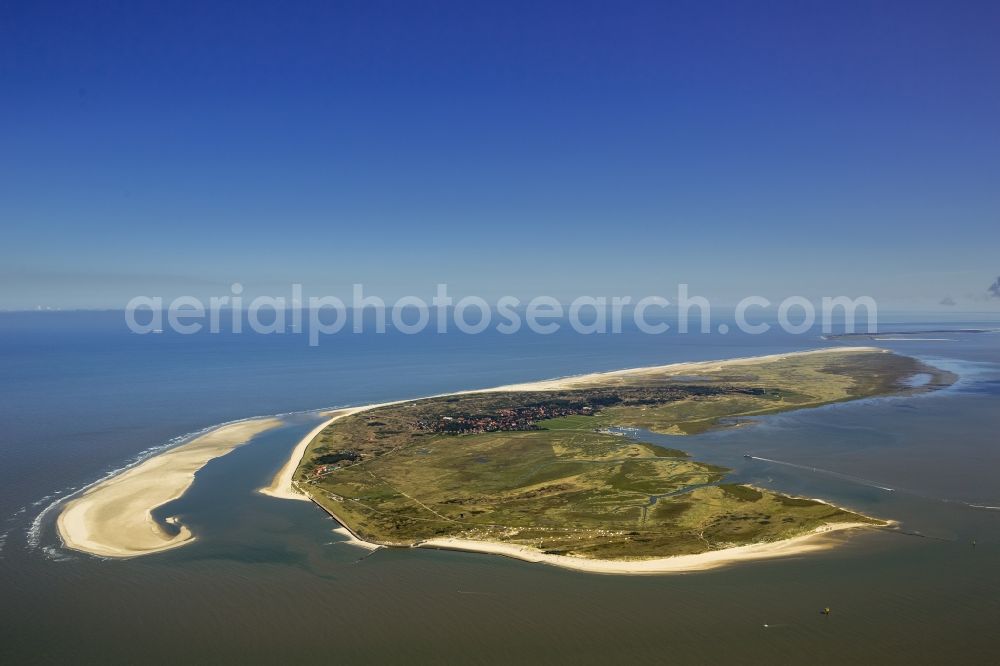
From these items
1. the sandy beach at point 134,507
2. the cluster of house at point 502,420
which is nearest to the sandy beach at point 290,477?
the sandy beach at point 134,507

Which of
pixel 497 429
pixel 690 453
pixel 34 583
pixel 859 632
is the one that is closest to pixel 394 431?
pixel 497 429

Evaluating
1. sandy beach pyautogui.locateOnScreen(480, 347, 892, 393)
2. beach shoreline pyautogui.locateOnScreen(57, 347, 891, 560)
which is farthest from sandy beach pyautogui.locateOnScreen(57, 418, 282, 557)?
sandy beach pyautogui.locateOnScreen(480, 347, 892, 393)

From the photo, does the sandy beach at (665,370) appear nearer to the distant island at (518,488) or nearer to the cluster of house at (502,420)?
the distant island at (518,488)

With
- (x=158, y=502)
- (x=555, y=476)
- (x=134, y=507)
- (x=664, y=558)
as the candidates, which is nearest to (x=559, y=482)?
(x=555, y=476)

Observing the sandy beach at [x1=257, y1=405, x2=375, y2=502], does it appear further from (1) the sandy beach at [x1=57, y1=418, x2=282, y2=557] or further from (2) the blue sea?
(1) the sandy beach at [x1=57, y1=418, x2=282, y2=557]

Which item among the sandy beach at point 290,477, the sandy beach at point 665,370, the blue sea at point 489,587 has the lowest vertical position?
the blue sea at point 489,587

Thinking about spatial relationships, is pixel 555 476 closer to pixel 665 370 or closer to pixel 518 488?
pixel 518 488

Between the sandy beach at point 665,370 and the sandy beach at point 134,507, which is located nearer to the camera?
the sandy beach at point 134,507
